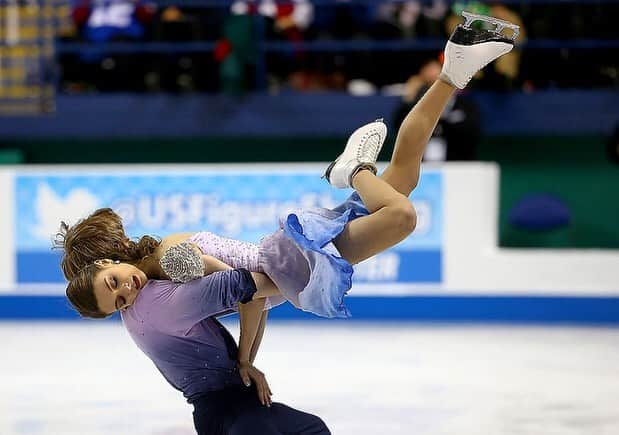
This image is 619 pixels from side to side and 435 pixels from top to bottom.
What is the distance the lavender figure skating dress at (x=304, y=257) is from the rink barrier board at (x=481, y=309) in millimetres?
3803

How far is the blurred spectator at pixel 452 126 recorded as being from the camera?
7.70 meters

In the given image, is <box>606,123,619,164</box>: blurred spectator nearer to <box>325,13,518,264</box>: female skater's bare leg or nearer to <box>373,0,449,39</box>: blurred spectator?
<box>373,0,449,39</box>: blurred spectator

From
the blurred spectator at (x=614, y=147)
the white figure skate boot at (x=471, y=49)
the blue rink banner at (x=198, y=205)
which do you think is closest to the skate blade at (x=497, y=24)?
the white figure skate boot at (x=471, y=49)

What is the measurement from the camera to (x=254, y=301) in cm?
315

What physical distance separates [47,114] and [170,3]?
1.35 metres

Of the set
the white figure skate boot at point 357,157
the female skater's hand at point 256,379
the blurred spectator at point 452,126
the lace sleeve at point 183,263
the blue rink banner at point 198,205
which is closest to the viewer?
the lace sleeve at point 183,263

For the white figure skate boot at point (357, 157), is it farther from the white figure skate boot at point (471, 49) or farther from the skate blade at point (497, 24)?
the skate blade at point (497, 24)

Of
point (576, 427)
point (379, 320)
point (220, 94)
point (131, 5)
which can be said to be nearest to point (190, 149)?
point (220, 94)

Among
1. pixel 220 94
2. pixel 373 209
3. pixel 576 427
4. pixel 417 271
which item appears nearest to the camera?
pixel 373 209

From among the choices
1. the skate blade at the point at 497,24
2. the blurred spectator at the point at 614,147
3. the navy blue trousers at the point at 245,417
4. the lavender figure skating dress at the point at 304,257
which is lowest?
the blurred spectator at the point at 614,147

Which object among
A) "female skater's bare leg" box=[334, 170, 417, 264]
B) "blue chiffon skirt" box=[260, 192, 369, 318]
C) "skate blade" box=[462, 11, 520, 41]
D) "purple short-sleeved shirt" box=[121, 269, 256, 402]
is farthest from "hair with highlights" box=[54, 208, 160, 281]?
"skate blade" box=[462, 11, 520, 41]

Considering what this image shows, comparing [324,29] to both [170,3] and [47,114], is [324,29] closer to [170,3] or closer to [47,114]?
[170,3]

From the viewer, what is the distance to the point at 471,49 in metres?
3.43

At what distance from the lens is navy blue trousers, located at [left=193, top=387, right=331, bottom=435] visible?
3.09m
